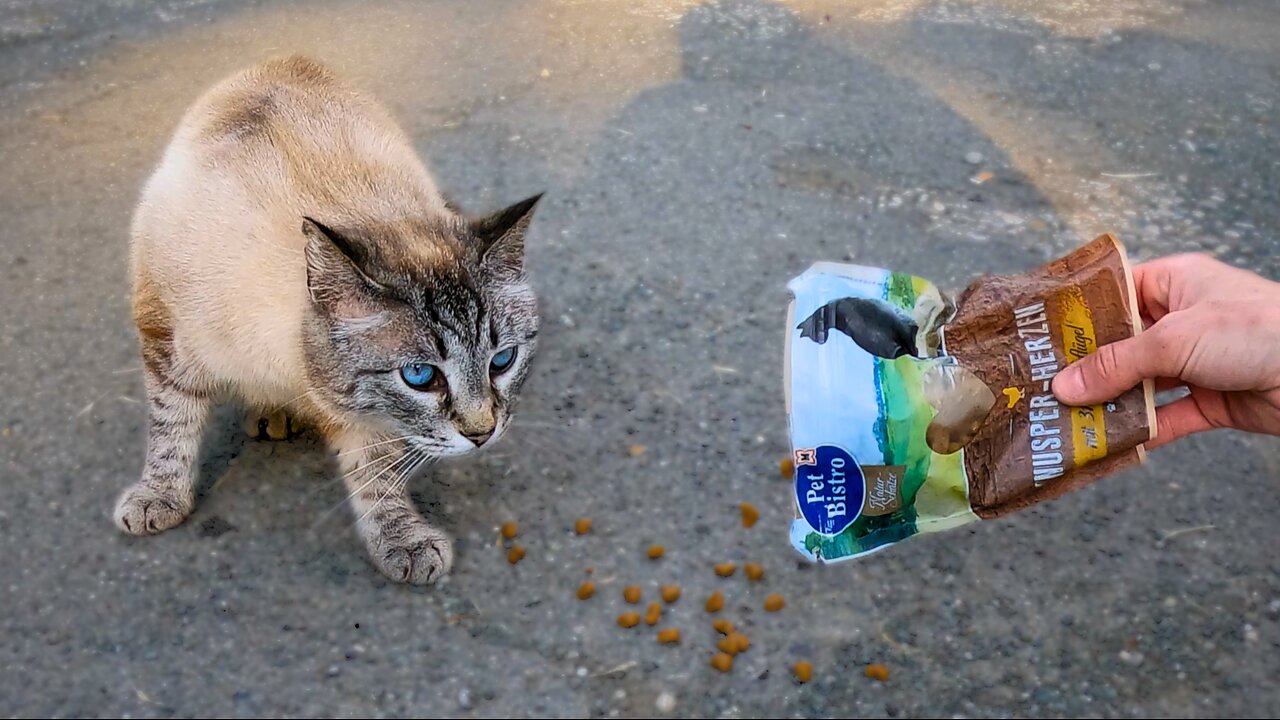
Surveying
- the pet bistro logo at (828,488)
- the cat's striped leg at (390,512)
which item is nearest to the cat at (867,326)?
the pet bistro logo at (828,488)

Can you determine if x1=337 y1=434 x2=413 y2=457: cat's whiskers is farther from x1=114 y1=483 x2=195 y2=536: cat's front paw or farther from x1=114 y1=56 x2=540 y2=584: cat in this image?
x1=114 y1=483 x2=195 y2=536: cat's front paw

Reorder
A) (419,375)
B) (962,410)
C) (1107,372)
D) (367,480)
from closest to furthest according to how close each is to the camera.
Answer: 1. (1107,372)
2. (962,410)
3. (419,375)
4. (367,480)

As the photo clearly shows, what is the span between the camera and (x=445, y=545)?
2.83 m

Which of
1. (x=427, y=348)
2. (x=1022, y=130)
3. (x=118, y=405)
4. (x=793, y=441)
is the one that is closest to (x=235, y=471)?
(x=118, y=405)

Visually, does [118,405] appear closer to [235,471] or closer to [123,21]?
[235,471]

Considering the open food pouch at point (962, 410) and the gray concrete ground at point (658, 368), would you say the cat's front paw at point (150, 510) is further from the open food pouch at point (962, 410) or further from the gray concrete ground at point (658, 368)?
the open food pouch at point (962, 410)

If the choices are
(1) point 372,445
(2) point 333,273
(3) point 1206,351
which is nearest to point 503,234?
(2) point 333,273

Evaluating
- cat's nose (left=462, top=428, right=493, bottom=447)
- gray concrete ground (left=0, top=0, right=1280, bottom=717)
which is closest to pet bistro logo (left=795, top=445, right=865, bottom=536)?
gray concrete ground (left=0, top=0, right=1280, bottom=717)

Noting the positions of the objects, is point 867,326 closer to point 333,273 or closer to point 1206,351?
point 1206,351

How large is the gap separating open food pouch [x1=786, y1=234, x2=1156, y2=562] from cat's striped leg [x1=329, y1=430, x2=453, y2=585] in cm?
101

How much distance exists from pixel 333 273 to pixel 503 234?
1.28 feet

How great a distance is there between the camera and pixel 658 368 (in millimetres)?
3461

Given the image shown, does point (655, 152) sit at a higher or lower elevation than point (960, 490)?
lower

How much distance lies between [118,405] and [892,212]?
2.71 metres
